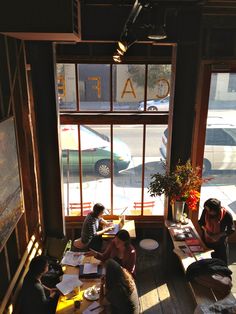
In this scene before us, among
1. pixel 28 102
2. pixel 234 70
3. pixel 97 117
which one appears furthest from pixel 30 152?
pixel 234 70

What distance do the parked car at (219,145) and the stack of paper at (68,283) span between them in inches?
108

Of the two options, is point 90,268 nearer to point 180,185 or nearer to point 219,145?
point 180,185

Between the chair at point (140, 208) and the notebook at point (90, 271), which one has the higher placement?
the notebook at point (90, 271)

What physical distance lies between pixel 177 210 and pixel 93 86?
257cm

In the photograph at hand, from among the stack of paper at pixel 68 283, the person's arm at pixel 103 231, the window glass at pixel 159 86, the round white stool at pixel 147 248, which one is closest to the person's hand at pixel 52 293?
the stack of paper at pixel 68 283

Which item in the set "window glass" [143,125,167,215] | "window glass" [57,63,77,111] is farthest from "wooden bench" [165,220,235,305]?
"window glass" [57,63,77,111]

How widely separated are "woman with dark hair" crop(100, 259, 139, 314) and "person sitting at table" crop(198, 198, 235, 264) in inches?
68.4

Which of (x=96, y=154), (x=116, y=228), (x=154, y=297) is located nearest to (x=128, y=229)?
(x=116, y=228)

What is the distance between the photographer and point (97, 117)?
569cm

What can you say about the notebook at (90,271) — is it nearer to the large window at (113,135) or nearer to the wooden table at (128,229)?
the wooden table at (128,229)

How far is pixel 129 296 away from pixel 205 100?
11.5 feet

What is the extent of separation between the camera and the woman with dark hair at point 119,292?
11.3 feet

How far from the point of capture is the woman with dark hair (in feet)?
11.3

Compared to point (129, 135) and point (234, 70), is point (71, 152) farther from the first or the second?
point (234, 70)
